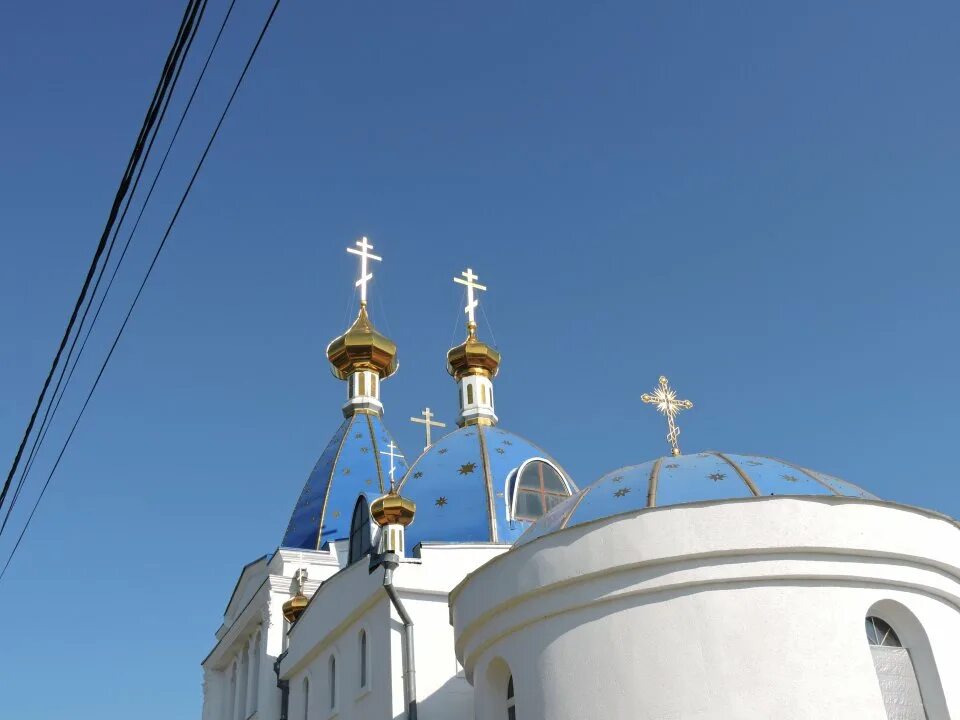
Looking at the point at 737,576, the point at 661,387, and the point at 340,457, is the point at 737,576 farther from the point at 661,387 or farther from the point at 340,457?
the point at 340,457

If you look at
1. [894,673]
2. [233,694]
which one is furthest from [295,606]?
[894,673]

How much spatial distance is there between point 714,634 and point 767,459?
2.64 meters

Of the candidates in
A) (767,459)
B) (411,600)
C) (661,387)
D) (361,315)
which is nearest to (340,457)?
(361,315)

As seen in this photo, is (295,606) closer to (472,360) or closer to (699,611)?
(472,360)

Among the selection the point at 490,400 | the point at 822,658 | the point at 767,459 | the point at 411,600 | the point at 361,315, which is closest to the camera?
the point at 822,658

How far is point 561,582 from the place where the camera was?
937cm

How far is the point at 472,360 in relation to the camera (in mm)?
22125

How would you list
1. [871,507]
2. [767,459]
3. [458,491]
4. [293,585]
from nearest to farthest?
1. [871,507]
2. [767,459]
3. [458,491]
4. [293,585]

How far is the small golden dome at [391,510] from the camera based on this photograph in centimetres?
1405

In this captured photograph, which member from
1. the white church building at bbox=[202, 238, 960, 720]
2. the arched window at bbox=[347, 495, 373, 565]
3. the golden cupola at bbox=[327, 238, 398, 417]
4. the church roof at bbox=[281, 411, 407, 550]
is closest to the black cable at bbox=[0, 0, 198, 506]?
the white church building at bbox=[202, 238, 960, 720]

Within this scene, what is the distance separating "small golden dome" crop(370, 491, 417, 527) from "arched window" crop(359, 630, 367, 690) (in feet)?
4.91

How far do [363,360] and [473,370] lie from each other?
379 centimetres

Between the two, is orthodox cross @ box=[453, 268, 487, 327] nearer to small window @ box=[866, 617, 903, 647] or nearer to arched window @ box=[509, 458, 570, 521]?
arched window @ box=[509, 458, 570, 521]

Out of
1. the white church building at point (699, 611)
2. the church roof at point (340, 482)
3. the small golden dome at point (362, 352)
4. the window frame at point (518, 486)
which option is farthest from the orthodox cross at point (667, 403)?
the small golden dome at point (362, 352)
